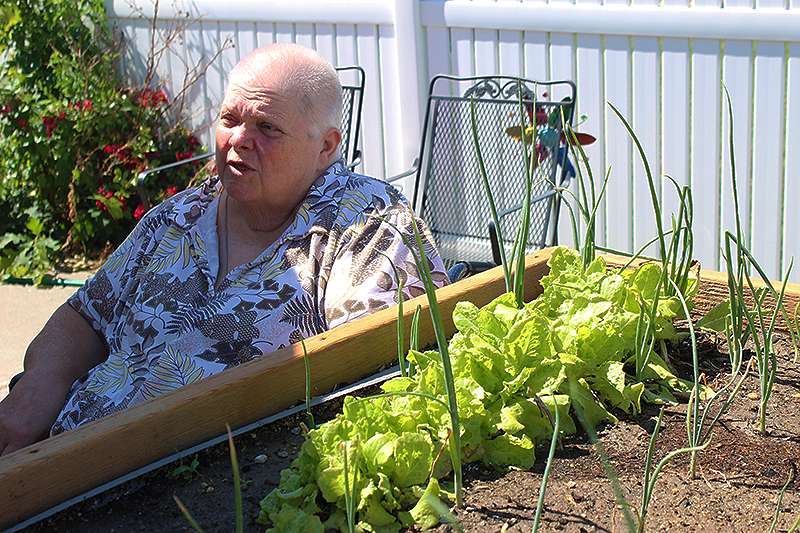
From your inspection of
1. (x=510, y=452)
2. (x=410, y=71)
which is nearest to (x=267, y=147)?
(x=510, y=452)

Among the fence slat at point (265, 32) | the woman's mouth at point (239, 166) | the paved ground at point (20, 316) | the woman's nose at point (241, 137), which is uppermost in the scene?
the woman's nose at point (241, 137)

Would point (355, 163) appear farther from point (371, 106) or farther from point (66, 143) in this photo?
point (66, 143)

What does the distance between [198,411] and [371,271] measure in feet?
2.10

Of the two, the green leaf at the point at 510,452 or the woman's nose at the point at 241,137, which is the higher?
the woman's nose at the point at 241,137

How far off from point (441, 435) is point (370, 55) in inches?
166

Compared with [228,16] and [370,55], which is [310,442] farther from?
[228,16]

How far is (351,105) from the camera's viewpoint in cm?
519

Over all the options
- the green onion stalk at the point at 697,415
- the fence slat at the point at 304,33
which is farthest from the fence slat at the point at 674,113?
the green onion stalk at the point at 697,415

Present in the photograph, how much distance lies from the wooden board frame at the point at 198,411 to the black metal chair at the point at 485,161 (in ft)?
7.21

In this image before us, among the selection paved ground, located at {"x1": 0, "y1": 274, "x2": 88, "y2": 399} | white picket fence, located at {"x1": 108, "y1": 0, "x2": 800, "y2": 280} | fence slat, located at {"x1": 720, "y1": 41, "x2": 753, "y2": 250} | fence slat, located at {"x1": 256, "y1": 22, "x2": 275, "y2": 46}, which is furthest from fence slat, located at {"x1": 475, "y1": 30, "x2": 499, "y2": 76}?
paved ground, located at {"x1": 0, "y1": 274, "x2": 88, "y2": 399}

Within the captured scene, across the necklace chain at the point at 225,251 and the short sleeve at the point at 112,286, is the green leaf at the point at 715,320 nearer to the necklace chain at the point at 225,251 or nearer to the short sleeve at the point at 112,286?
the necklace chain at the point at 225,251

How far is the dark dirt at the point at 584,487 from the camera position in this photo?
4.88 feet

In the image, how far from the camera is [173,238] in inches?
104

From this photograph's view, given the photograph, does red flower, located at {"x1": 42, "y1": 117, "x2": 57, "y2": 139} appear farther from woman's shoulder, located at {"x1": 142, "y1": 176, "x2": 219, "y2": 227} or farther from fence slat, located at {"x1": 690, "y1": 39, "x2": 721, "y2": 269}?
woman's shoulder, located at {"x1": 142, "y1": 176, "x2": 219, "y2": 227}
